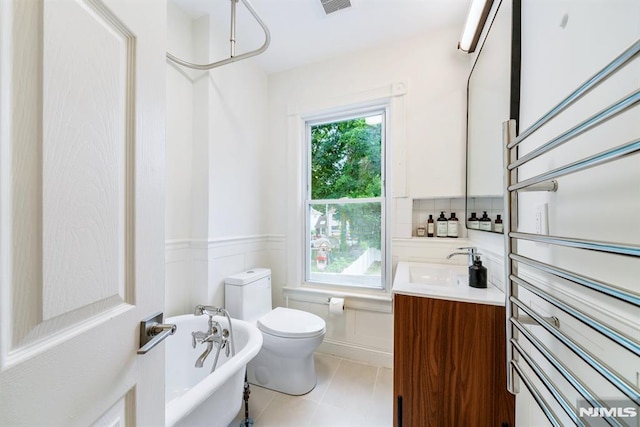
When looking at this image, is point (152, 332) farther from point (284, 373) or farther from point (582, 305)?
point (284, 373)

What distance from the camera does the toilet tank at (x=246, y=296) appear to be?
1.75 m

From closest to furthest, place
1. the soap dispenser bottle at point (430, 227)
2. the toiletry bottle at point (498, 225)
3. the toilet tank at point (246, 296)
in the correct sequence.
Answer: the toiletry bottle at point (498, 225) < the toilet tank at point (246, 296) < the soap dispenser bottle at point (430, 227)

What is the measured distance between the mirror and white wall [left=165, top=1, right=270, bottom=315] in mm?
1716

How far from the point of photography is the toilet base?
161 cm

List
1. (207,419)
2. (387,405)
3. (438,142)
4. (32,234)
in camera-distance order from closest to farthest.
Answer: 1. (32,234)
2. (207,419)
3. (387,405)
4. (438,142)

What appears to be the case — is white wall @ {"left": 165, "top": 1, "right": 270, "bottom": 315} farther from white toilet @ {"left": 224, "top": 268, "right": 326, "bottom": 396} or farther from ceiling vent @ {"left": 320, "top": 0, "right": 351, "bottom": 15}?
ceiling vent @ {"left": 320, "top": 0, "right": 351, "bottom": 15}

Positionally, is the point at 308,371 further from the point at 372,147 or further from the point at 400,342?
the point at 372,147

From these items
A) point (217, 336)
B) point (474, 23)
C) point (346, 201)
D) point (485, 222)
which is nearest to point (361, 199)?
point (346, 201)

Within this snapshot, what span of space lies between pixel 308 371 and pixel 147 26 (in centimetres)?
190

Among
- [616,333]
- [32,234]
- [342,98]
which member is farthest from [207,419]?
[342,98]

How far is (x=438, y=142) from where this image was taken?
1.83 meters

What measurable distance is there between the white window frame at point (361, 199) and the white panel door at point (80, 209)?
166 centimetres

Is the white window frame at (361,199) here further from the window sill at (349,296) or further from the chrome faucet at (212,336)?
the chrome faucet at (212,336)

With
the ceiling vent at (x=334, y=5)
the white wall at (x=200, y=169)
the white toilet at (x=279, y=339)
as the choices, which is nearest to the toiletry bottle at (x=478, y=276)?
the white toilet at (x=279, y=339)
